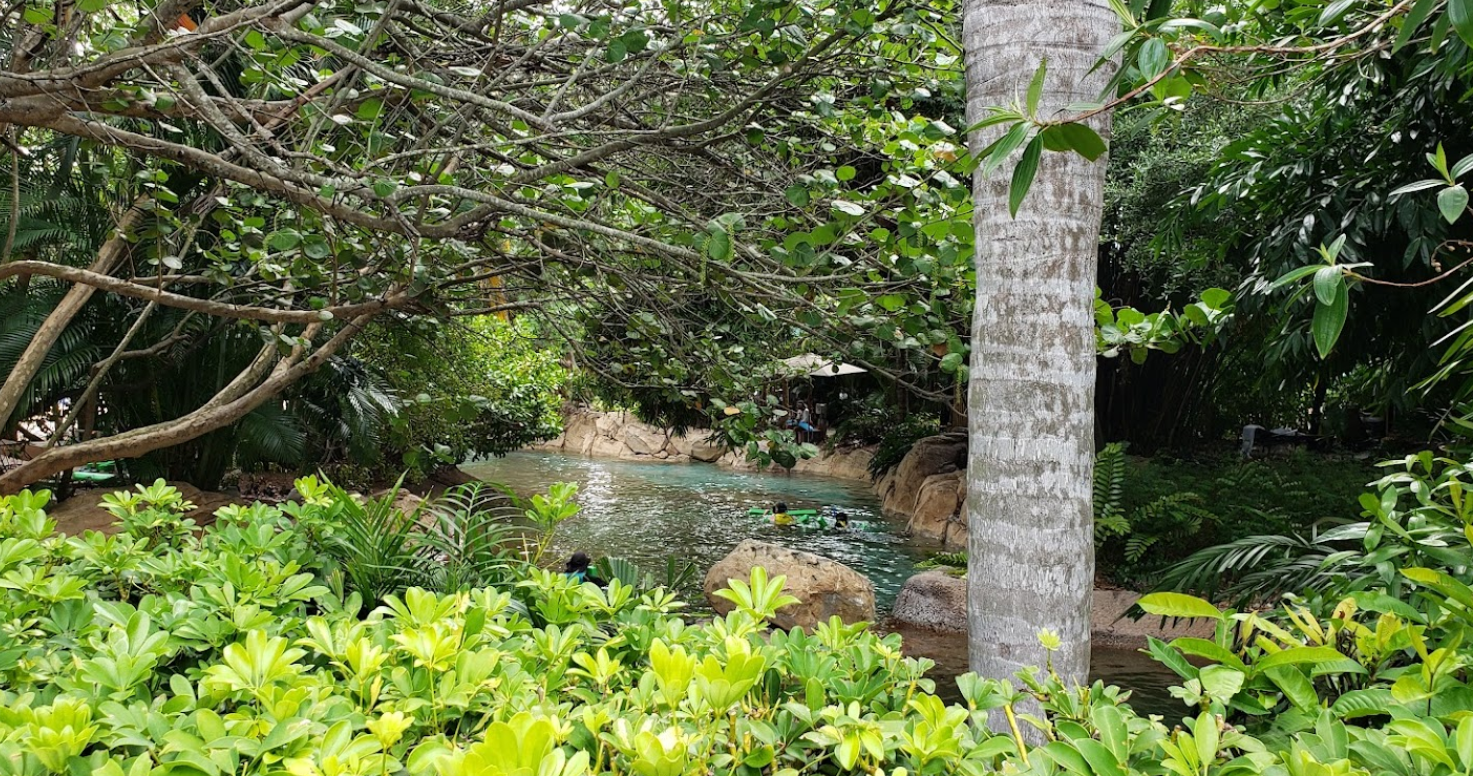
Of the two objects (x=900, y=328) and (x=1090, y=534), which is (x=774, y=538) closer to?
(x=900, y=328)

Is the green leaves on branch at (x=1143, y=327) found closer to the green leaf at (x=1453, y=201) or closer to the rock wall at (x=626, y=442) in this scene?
the green leaf at (x=1453, y=201)

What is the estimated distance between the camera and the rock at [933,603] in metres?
8.10

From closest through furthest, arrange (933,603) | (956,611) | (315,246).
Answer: (315,246) → (956,611) → (933,603)

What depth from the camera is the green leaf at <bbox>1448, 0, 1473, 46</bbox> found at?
0.92 metres

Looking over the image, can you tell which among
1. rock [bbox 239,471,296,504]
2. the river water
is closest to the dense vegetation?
the river water

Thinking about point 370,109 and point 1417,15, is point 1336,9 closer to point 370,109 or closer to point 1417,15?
point 1417,15

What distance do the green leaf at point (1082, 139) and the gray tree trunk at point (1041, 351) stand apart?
988 millimetres

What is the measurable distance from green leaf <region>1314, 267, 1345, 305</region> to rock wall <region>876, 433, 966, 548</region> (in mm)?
10766

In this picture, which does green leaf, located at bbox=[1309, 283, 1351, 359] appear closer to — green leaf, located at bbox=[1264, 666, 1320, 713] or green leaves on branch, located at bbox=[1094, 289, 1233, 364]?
green leaf, located at bbox=[1264, 666, 1320, 713]

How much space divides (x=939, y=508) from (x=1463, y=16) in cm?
1216

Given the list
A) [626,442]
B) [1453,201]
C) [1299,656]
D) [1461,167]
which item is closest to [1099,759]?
[1299,656]

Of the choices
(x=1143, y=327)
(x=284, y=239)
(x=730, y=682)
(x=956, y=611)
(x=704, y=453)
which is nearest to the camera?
(x=730, y=682)

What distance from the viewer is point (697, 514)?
13.9 m

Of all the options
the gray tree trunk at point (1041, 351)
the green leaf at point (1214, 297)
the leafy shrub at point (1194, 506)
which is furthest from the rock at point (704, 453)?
the gray tree trunk at point (1041, 351)
